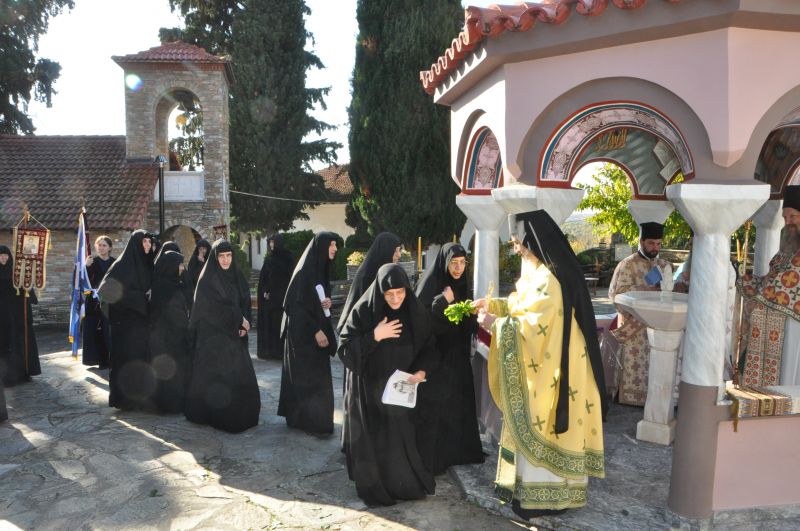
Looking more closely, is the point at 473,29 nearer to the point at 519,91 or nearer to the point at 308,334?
the point at 519,91

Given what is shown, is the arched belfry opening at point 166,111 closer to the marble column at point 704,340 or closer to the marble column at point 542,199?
the marble column at point 542,199

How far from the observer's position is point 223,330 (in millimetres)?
5781

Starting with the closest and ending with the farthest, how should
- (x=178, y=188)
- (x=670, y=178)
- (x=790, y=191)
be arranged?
(x=790, y=191) → (x=670, y=178) → (x=178, y=188)

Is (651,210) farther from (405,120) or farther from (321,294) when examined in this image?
(405,120)

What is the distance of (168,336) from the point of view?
20.9ft

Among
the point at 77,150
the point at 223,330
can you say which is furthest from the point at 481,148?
the point at 77,150

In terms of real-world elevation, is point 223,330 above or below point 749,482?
above

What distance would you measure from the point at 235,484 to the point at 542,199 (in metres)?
3.24

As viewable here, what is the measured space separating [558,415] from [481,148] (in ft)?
10.8

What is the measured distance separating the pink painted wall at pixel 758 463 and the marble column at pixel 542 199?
6.33ft

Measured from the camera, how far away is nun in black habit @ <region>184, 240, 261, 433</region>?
5.71 metres

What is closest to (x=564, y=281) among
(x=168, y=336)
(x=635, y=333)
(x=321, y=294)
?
(x=321, y=294)

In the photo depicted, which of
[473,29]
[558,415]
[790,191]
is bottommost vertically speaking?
[558,415]

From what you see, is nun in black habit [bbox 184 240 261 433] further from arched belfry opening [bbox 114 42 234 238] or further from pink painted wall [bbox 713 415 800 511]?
arched belfry opening [bbox 114 42 234 238]
